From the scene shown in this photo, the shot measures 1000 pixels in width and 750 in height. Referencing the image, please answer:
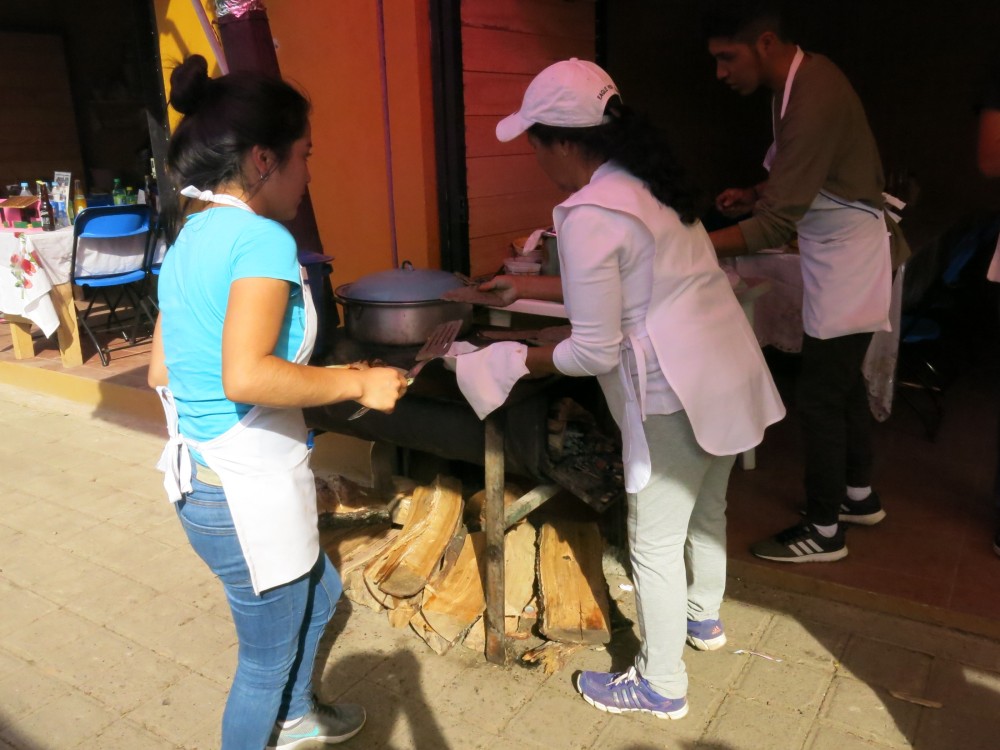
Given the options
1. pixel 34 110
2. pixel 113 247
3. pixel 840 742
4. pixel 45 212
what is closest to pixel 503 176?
pixel 840 742

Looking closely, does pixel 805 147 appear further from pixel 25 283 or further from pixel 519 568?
pixel 25 283

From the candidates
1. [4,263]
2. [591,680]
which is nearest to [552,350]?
[591,680]

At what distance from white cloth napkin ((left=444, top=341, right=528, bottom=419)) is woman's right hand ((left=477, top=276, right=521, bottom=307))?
1.35ft

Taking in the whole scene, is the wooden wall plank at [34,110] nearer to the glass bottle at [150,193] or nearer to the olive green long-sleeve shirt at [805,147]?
the glass bottle at [150,193]

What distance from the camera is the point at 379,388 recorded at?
5.72 ft

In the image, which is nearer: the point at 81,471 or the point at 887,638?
the point at 887,638

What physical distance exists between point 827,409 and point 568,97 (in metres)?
1.57

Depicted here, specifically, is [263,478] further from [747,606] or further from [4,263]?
[4,263]

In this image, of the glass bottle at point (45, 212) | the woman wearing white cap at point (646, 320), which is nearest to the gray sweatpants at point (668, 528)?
the woman wearing white cap at point (646, 320)

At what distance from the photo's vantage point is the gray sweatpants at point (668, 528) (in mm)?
2035

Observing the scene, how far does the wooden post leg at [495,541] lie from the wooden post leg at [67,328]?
471 cm

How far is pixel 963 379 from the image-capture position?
504 cm

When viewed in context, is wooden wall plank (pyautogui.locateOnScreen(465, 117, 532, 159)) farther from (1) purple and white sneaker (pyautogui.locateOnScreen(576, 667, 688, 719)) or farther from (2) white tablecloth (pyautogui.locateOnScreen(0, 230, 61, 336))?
(2) white tablecloth (pyautogui.locateOnScreen(0, 230, 61, 336))

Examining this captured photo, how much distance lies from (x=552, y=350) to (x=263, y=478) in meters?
0.81
